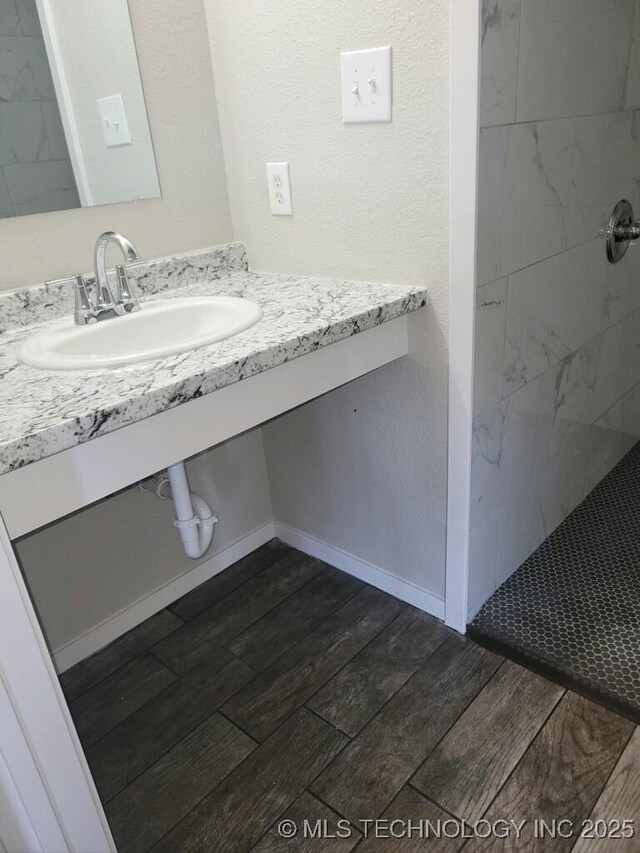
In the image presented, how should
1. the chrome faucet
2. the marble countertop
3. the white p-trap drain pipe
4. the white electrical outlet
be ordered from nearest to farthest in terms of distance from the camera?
the marble countertop → the chrome faucet → the white p-trap drain pipe → the white electrical outlet

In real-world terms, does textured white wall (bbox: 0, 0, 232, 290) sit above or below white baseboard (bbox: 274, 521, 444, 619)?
above

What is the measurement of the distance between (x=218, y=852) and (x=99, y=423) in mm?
825

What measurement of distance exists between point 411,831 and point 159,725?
23.0 inches

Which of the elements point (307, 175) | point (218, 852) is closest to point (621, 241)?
point (307, 175)

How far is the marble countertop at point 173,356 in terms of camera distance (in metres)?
0.85

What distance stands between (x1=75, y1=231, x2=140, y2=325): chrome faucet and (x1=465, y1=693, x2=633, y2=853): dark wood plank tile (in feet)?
3.92

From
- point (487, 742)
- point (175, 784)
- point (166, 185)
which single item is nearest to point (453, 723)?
point (487, 742)

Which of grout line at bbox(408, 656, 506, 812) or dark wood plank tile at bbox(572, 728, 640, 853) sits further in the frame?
grout line at bbox(408, 656, 506, 812)

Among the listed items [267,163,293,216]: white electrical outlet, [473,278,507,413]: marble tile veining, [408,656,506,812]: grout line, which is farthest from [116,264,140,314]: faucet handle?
[408,656,506,812]: grout line

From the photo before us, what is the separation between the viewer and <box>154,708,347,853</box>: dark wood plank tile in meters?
1.18

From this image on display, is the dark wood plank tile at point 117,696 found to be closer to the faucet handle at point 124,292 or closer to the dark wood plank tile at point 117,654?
the dark wood plank tile at point 117,654

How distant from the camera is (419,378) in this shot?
4.75 ft

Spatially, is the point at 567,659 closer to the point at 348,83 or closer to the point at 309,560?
the point at 309,560

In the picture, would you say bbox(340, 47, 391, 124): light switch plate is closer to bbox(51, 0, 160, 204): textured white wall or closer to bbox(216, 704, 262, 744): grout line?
bbox(51, 0, 160, 204): textured white wall
